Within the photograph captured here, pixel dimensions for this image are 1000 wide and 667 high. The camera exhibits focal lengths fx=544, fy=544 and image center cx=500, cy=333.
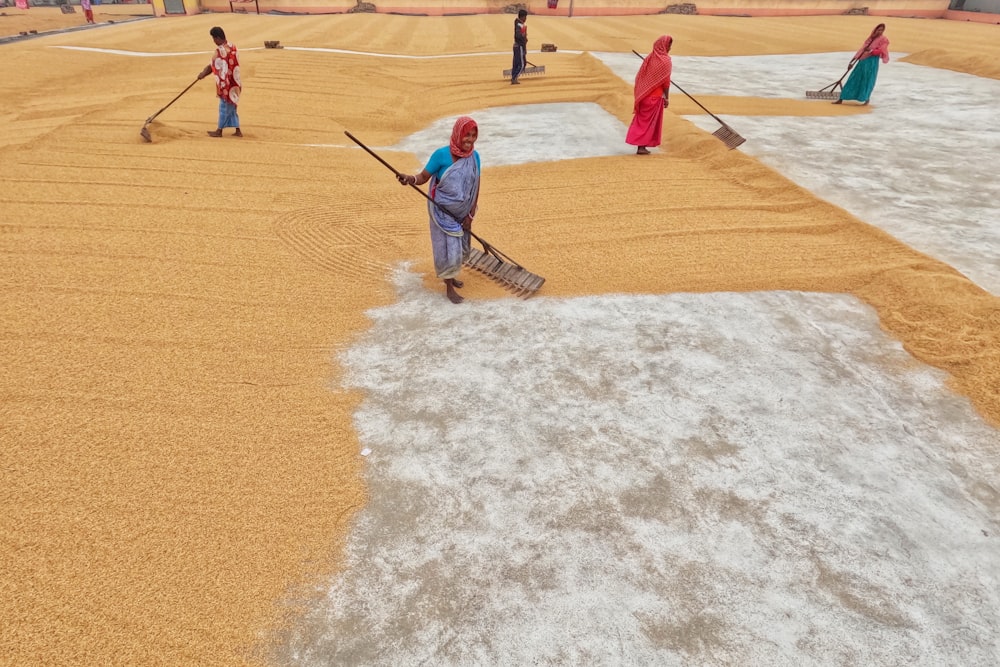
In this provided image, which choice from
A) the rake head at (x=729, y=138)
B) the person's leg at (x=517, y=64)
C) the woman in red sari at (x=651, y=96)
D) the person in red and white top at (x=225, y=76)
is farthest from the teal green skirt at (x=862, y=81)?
the person in red and white top at (x=225, y=76)

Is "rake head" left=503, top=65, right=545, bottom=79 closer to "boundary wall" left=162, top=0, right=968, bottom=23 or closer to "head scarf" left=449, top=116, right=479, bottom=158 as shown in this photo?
"head scarf" left=449, top=116, right=479, bottom=158

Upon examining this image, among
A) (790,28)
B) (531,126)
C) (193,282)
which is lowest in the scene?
(193,282)

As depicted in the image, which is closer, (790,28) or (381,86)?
(381,86)

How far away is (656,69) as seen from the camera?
7547 millimetres

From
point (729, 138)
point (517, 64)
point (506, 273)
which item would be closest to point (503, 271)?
point (506, 273)

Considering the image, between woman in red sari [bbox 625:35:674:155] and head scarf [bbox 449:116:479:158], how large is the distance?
426 cm

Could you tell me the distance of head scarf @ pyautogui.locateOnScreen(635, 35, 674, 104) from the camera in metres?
7.44

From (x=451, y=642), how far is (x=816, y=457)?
2.36m

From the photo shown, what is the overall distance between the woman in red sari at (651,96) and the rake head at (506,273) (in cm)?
420

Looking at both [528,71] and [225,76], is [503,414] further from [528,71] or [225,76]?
[528,71]

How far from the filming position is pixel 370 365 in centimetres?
404

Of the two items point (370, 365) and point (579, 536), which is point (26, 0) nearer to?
point (370, 365)

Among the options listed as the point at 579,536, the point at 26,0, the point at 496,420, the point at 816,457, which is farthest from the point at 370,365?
the point at 26,0

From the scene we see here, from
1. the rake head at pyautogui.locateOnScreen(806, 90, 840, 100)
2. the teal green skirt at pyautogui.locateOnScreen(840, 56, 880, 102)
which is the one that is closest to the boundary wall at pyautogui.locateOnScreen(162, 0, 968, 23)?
the rake head at pyautogui.locateOnScreen(806, 90, 840, 100)
